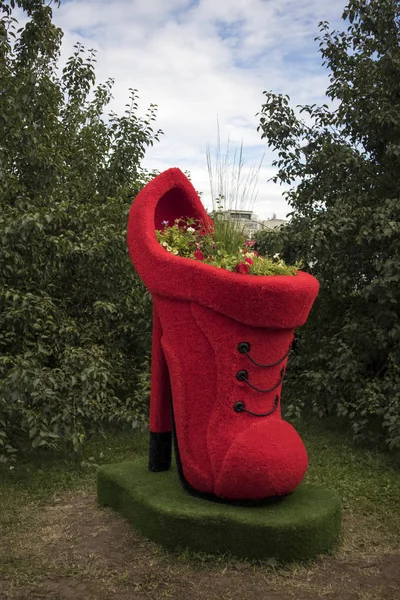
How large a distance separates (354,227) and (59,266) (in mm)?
3039

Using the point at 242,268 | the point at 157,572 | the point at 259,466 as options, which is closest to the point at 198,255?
the point at 242,268

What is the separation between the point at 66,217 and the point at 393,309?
3596 mm

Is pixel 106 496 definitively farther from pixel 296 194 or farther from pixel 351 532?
pixel 296 194

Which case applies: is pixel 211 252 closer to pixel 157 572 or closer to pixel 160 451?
pixel 160 451

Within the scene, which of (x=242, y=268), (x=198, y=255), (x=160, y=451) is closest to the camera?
(x=242, y=268)

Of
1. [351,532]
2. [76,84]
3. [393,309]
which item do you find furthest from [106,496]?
[76,84]

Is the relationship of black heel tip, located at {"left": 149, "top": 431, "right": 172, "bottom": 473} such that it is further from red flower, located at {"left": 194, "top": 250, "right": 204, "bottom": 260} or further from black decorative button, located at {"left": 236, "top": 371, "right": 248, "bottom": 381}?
red flower, located at {"left": 194, "top": 250, "right": 204, "bottom": 260}

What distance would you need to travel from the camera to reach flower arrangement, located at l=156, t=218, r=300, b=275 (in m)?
4.02

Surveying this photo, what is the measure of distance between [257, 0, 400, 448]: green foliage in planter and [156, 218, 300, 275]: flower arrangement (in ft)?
7.12

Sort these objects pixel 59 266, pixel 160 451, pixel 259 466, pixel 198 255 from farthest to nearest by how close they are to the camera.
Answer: pixel 59 266, pixel 160 451, pixel 198 255, pixel 259 466

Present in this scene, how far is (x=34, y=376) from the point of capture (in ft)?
17.0

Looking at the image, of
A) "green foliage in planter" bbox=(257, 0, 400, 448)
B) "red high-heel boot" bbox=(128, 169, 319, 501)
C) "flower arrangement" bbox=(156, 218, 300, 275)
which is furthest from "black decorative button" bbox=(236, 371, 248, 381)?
"green foliage in planter" bbox=(257, 0, 400, 448)

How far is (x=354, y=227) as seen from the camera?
6.46m

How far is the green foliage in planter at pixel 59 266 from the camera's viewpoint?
5.46 meters
